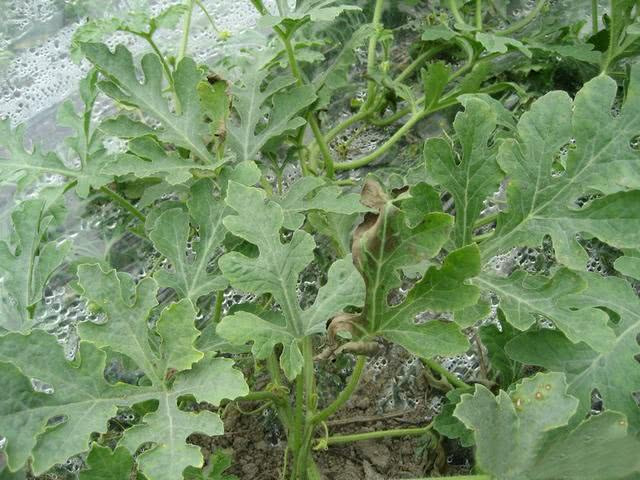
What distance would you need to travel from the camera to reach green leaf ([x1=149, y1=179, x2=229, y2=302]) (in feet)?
3.87

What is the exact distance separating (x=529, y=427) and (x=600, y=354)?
0.23 metres

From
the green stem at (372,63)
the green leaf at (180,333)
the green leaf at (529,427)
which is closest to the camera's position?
the green leaf at (529,427)

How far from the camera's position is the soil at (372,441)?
1319 millimetres

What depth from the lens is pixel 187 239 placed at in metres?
1.20

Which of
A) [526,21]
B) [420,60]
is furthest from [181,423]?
[526,21]

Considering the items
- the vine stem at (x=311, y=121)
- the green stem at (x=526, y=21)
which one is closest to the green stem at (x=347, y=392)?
the vine stem at (x=311, y=121)

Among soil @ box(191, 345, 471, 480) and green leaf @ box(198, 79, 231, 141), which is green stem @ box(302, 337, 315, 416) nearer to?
soil @ box(191, 345, 471, 480)

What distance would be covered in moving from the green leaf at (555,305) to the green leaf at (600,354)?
44 mm

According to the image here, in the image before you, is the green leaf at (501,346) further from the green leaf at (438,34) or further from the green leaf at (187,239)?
the green leaf at (438,34)

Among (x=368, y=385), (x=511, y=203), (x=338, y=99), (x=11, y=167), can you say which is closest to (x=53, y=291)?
(x=11, y=167)

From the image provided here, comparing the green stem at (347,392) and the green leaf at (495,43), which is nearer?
the green stem at (347,392)

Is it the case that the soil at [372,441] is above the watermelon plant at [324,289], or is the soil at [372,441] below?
below

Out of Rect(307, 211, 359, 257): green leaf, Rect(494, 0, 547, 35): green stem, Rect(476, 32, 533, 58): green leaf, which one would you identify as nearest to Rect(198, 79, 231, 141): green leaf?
Rect(307, 211, 359, 257): green leaf

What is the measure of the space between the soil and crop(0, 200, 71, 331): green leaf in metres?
0.42
